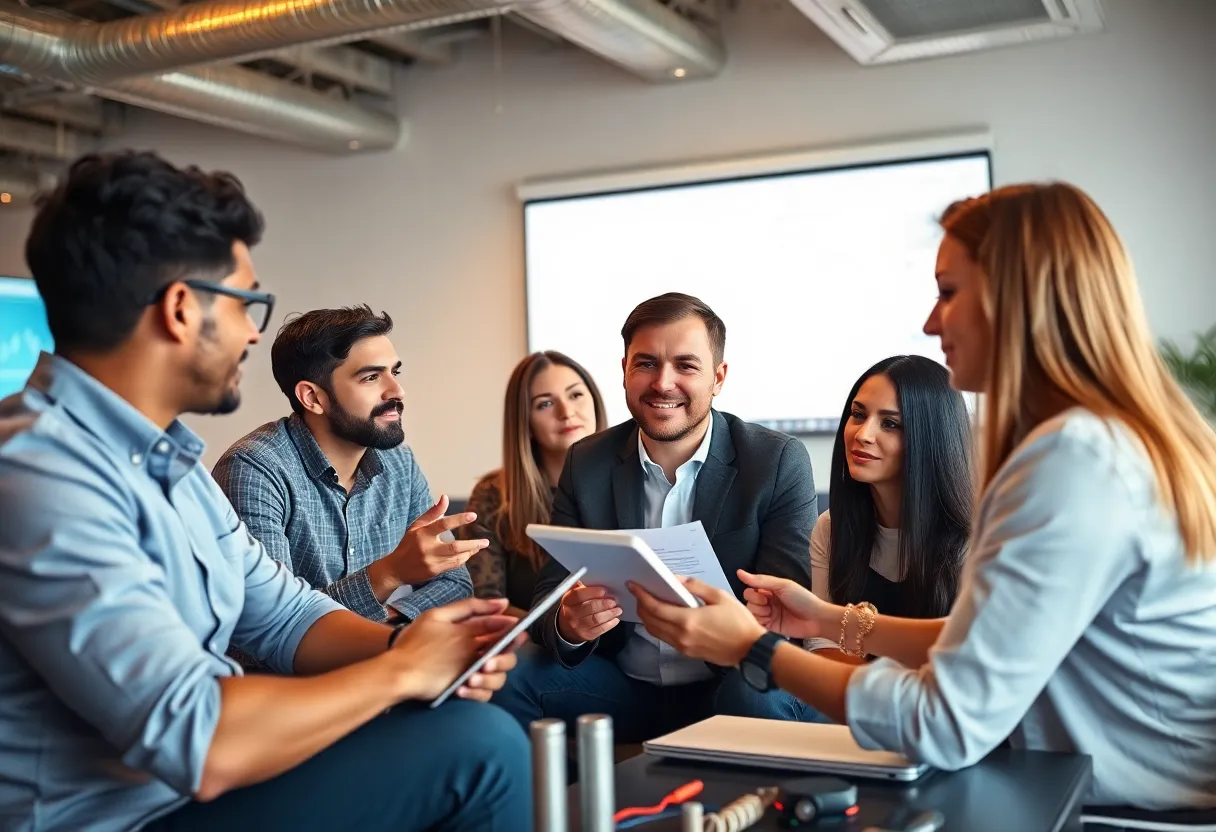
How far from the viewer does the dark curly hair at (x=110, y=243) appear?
4.94 feet

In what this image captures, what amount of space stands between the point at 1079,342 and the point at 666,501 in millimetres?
1575

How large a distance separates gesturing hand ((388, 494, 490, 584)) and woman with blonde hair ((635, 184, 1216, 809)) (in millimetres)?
874

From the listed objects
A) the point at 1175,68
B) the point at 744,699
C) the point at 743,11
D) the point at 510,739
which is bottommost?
the point at 744,699

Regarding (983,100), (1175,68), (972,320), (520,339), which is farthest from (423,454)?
(972,320)

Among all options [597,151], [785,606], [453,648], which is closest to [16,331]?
[597,151]

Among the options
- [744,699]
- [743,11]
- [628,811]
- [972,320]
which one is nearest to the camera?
[628,811]

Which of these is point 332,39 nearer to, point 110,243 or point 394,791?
point 110,243

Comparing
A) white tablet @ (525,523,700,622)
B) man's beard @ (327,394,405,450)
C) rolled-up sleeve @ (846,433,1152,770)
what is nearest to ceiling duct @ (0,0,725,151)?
man's beard @ (327,394,405,450)

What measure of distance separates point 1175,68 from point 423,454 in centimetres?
405

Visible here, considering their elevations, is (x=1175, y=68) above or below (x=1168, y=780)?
above

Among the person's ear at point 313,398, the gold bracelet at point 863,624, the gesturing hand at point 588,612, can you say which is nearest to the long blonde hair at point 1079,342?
the gold bracelet at point 863,624

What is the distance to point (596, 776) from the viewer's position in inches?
54.4

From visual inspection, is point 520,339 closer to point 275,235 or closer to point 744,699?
A: point 275,235

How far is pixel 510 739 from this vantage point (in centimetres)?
147
